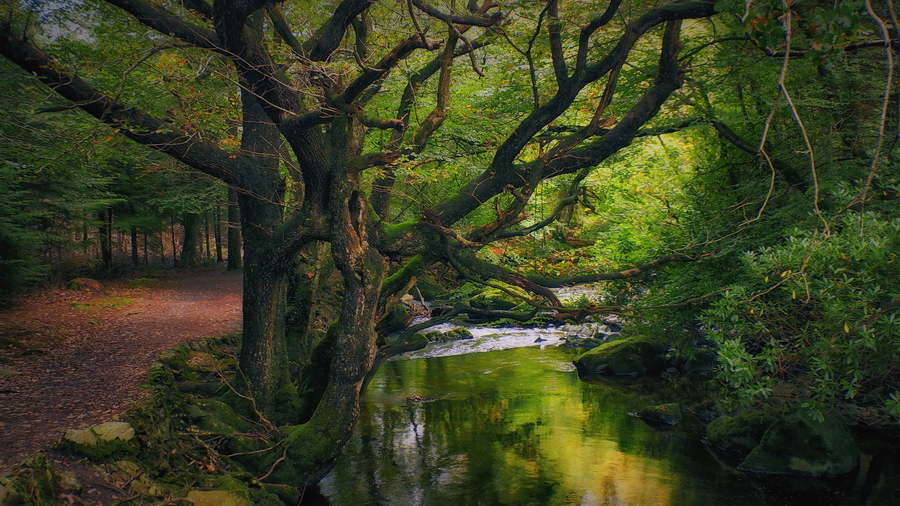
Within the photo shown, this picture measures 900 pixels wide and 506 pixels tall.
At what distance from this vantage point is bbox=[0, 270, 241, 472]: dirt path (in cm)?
630

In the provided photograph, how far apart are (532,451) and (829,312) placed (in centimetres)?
529

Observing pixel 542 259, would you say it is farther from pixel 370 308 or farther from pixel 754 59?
pixel 754 59

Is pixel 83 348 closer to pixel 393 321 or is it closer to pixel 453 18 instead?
pixel 393 321

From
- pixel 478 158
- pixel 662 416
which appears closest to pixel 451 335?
pixel 478 158

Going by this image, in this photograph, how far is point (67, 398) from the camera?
23.1 feet

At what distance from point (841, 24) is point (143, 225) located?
23657mm

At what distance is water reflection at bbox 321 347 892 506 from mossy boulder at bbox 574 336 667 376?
44.2 inches

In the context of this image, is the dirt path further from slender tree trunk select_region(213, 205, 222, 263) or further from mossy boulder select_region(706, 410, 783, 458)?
mossy boulder select_region(706, 410, 783, 458)

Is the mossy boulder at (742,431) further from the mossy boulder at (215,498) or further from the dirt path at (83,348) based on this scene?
the dirt path at (83,348)

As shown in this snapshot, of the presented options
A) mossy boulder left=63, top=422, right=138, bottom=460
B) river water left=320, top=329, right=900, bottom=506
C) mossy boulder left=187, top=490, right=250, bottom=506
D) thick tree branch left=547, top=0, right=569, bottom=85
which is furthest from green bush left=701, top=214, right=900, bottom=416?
mossy boulder left=63, top=422, right=138, bottom=460

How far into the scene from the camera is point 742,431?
9.84 meters

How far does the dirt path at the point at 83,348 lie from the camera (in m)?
6.30

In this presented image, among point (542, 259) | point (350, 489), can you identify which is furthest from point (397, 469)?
point (542, 259)

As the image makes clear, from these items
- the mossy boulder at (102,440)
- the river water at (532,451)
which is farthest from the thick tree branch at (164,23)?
the river water at (532,451)
